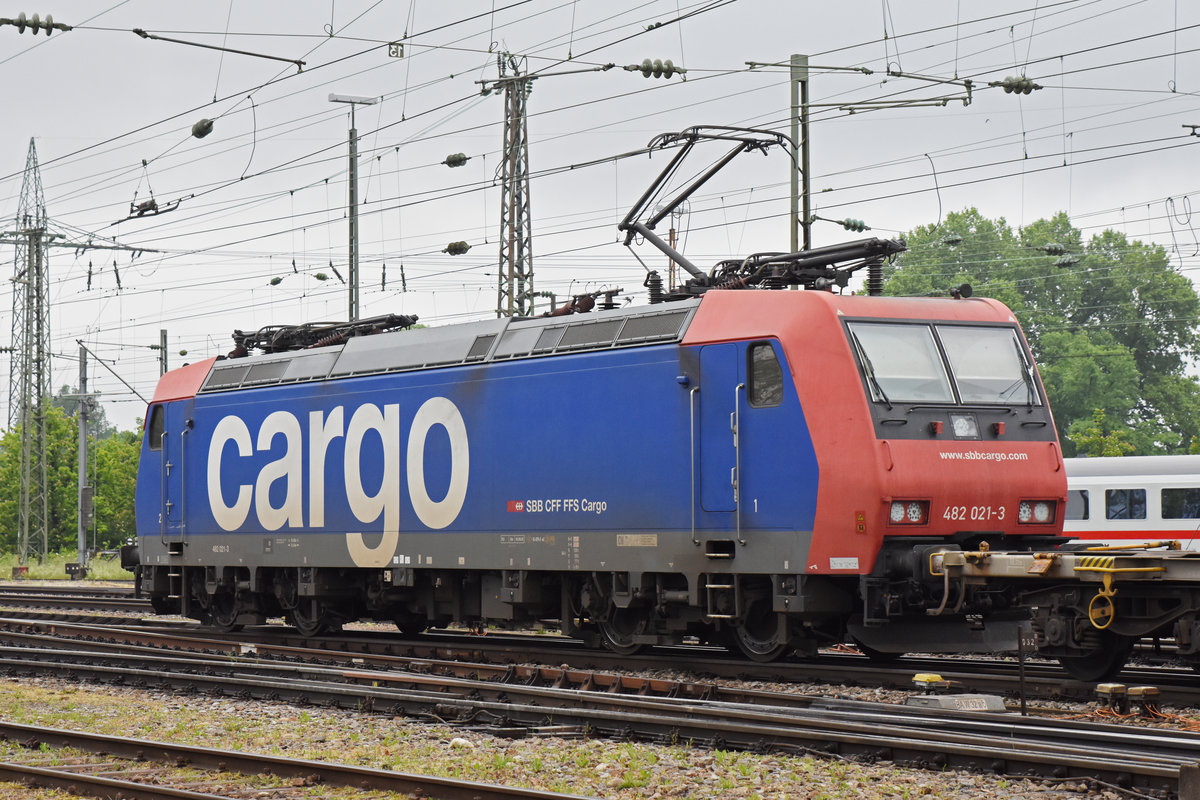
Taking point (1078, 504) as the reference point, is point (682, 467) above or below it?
above

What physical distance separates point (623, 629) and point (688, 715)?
4857mm

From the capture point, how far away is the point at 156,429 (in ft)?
78.2

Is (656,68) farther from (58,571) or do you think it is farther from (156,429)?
(58,571)

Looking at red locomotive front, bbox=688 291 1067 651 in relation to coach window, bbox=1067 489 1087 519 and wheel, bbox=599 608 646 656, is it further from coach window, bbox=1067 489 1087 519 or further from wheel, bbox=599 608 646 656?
coach window, bbox=1067 489 1087 519

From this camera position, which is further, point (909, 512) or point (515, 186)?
point (515, 186)

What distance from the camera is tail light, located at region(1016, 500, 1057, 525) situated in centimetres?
1466

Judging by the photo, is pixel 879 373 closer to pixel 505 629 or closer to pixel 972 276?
pixel 505 629

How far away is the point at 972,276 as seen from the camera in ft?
260

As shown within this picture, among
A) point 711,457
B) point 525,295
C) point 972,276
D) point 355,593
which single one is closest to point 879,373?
point 711,457

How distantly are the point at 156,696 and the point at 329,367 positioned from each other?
21.8ft

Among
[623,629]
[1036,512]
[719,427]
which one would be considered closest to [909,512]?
[1036,512]

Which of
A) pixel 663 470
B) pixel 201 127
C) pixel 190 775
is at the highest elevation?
pixel 201 127

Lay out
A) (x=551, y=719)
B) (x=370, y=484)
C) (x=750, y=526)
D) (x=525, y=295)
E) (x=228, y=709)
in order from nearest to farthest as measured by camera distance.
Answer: (x=551, y=719) → (x=228, y=709) → (x=750, y=526) → (x=370, y=484) → (x=525, y=295)

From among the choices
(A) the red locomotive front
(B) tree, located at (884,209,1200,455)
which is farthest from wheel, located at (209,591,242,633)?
→ (B) tree, located at (884,209,1200,455)
